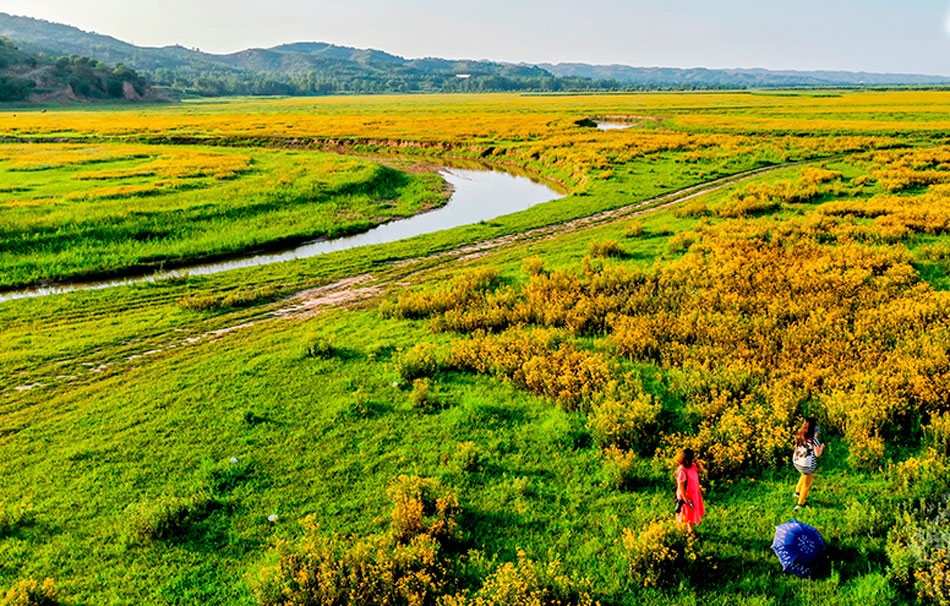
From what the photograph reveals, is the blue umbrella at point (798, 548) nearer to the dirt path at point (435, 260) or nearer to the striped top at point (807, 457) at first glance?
the striped top at point (807, 457)

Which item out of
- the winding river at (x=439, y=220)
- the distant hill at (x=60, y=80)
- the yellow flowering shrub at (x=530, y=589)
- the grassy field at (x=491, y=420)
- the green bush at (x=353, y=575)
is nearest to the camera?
the yellow flowering shrub at (x=530, y=589)

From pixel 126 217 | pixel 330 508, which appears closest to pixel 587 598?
pixel 330 508

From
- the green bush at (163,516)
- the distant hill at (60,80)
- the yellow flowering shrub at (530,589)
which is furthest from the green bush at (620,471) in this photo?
the distant hill at (60,80)

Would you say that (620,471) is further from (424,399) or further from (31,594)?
(31,594)

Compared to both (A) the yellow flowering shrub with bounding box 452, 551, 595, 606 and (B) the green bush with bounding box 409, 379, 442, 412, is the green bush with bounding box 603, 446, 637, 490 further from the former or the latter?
(B) the green bush with bounding box 409, 379, 442, 412

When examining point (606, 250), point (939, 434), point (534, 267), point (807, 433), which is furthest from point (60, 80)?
point (939, 434)

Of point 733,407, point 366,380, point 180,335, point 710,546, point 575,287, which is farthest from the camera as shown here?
point 575,287

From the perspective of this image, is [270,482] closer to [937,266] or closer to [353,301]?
[353,301]
